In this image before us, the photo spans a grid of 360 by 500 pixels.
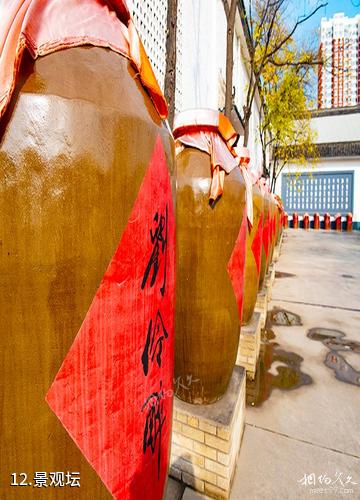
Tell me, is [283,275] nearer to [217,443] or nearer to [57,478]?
[217,443]

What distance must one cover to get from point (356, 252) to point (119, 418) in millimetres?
11449

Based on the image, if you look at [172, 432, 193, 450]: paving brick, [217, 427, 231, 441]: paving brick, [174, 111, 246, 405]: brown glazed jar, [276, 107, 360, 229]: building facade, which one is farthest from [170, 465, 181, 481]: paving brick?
[276, 107, 360, 229]: building facade

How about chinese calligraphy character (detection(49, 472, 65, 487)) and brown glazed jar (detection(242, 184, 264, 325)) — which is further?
brown glazed jar (detection(242, 184, 264, 325))

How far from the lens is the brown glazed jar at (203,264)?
1.51 metres

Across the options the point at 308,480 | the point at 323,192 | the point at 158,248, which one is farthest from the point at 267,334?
the point at 323,192

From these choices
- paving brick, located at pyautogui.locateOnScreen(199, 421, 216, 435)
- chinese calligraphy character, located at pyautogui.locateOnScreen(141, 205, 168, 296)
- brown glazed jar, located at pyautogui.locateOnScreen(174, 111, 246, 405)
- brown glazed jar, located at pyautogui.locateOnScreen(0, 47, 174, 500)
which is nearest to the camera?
brown glazed jar, located at pyautogui.locateOnScreen(0, 47, 174, 500)

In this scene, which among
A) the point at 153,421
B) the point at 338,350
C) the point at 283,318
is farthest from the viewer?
the point at 283,318

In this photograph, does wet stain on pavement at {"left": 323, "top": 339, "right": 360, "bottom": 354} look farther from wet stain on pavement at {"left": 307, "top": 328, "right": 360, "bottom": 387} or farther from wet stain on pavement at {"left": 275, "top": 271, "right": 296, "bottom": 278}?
wet stain on pavement at {"left": 275, "top": 271, "right": 296, "bottom": 278}

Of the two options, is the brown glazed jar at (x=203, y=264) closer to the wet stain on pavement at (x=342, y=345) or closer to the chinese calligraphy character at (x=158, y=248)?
the chinese calligraphy character at (x=158, y=248)

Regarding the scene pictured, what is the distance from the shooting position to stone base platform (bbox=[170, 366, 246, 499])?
1600mm

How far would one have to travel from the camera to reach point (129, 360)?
689mm

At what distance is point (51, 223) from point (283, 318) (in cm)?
424

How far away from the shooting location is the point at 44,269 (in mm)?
560

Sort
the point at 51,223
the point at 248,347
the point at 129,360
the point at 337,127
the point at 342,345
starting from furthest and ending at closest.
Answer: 1. the point at 337,127
2. the point at 342,345
3. the point at 248,347
4. the point at 129,360
5. the point at 51,223
